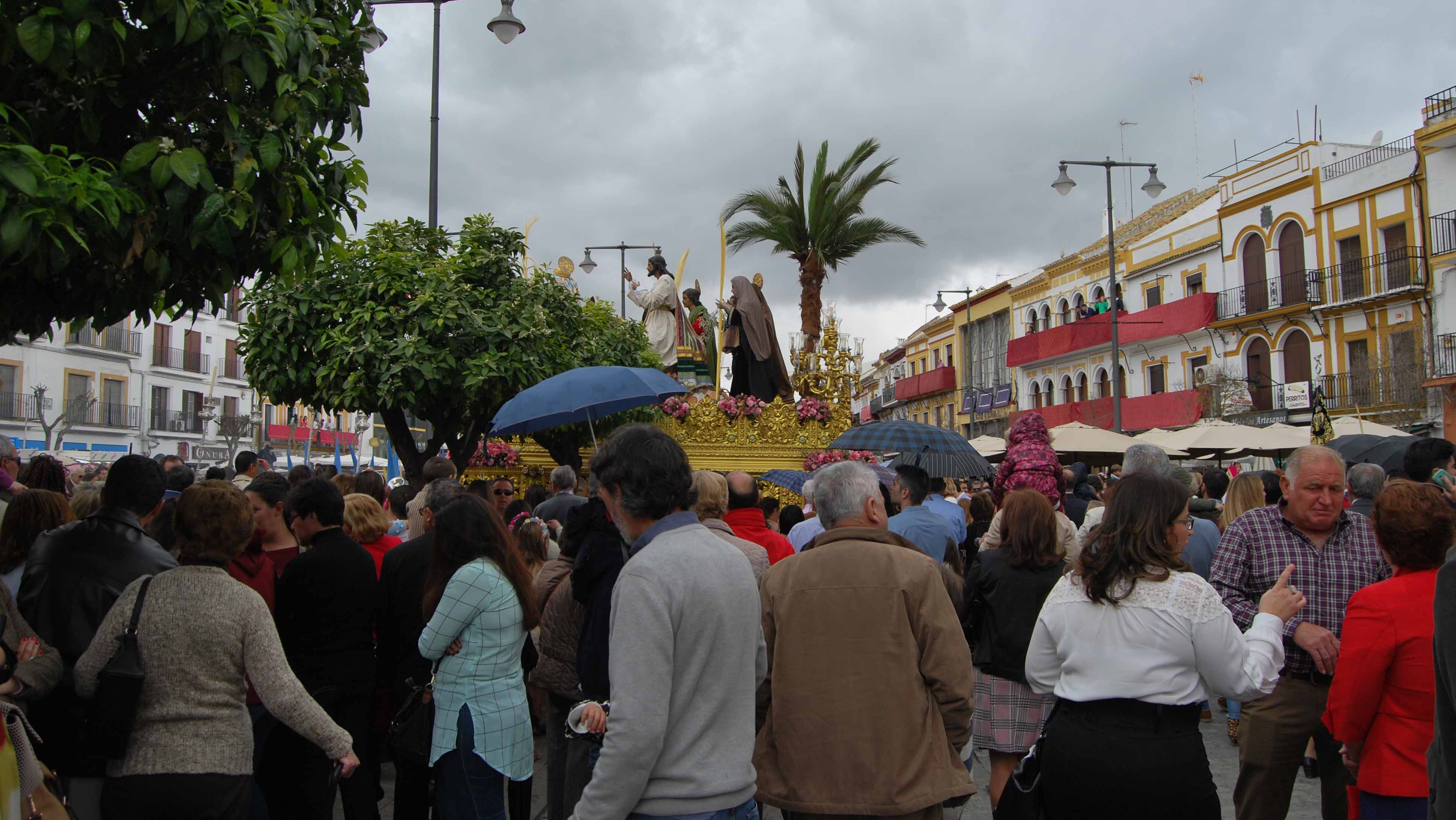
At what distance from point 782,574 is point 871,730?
59 cm

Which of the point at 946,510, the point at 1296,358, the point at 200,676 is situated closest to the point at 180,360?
the point at 1296,358

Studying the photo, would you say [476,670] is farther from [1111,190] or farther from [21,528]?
[1111,190]

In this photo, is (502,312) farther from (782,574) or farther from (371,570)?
(782,574)

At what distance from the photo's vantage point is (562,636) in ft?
15.6

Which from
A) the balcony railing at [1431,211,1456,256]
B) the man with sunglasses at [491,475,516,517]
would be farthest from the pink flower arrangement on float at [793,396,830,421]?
the balcony railing at [1431,211,1456,256]

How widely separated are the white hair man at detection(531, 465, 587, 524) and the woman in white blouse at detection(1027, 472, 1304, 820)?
4822 millimetres

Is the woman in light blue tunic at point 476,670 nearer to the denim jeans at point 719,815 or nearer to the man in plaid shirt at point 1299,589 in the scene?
the denim jeans at point 719,815

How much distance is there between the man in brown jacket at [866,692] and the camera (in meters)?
3.34

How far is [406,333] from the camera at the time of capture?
34.7 ft

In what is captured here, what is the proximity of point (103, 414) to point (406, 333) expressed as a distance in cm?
3564

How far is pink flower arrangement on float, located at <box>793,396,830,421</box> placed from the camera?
16.0m

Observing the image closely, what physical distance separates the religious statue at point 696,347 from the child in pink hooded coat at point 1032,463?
11.0 m

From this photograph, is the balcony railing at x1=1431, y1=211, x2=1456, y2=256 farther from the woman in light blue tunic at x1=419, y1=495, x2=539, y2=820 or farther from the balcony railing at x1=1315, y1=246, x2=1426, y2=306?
the woman in light blue tunic at x1=419, y1=495, x2=539, y2=820

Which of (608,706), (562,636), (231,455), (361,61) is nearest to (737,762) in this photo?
(608,706)
